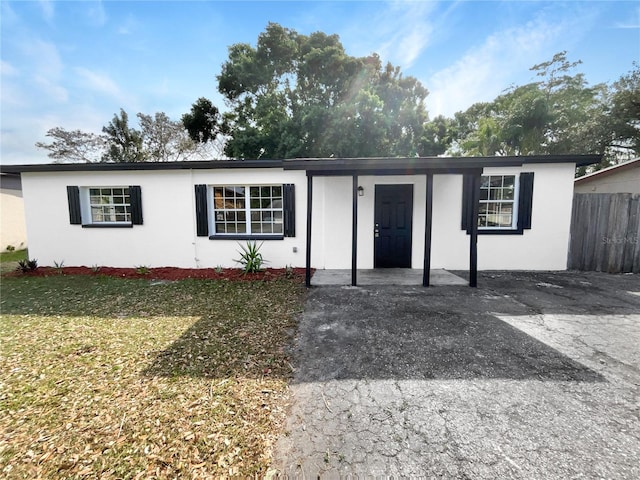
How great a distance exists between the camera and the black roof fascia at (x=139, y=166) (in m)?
6.84

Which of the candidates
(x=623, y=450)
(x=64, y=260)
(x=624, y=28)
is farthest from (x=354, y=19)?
(x=64, y=260)

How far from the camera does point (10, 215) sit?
10.6 meters

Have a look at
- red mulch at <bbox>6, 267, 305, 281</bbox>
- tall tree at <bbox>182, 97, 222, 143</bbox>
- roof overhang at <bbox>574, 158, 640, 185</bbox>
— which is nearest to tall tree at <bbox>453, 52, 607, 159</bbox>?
roof overhang at <bbox>574, 158, 640, 185</bbox>

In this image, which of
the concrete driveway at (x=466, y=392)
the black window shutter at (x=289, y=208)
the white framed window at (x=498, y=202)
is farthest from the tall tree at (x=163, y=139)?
the concrete driveway at (x=466, y=392)

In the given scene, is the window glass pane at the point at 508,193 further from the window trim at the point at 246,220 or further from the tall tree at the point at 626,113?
the tall tree at the point at 626,113

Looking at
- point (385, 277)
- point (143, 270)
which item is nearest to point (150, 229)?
point (143, 270)

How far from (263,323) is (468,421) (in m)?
2.71

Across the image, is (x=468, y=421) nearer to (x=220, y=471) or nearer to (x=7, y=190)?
(x=220, y=471)

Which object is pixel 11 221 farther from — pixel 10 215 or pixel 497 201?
pixel 497 201

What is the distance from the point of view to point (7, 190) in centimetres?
1080

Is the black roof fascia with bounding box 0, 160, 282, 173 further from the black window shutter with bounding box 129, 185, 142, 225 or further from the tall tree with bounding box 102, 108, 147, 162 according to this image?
the tall tree with bounding box 102, 108, 147, 162

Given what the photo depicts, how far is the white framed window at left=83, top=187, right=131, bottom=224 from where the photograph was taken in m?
7.53

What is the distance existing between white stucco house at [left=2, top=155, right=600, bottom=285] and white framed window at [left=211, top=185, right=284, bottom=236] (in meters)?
0.03

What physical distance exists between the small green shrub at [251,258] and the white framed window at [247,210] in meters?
0.41
